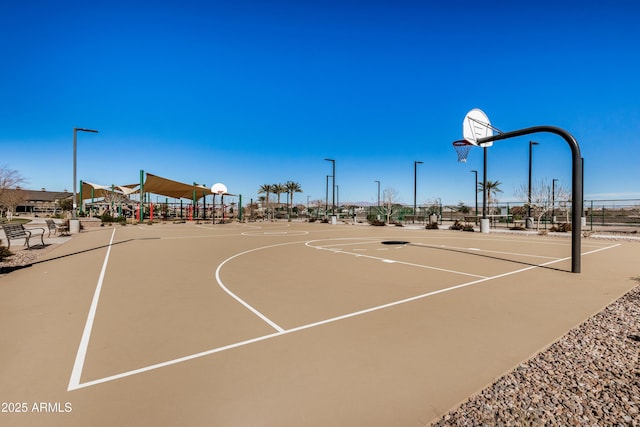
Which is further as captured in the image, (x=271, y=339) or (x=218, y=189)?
(x=218, y=189)

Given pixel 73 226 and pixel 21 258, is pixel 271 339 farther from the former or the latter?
pixel 73 226

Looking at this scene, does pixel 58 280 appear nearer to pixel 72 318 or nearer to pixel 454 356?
pixel 72 318

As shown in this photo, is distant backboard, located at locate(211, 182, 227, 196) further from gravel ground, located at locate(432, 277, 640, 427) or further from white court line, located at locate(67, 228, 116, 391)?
gravel ground, located at locate(432, 277, 640, 427)

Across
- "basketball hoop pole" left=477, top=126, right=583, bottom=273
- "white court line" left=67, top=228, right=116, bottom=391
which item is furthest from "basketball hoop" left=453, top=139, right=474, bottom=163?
"white court line" left=67, top=228, right=116, bottom=391

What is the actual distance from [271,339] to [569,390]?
3481mm

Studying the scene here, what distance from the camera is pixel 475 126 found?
13211 millimetres

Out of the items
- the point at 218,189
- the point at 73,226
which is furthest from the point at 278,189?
the point at 73,226

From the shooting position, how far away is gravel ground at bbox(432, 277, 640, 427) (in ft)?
8.98

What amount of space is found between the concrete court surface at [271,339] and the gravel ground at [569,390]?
19 centimetres

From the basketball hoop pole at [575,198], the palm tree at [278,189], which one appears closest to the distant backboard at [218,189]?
the palm tree at [278,189]

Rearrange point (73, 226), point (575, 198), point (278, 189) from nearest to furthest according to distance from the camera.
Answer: point (575, 198) < point (73, 226) < point (278, 189)

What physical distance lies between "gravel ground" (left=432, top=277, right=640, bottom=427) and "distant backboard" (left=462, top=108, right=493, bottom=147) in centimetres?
1005

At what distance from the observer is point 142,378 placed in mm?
3482

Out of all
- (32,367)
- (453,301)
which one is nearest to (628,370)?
(453,301)
